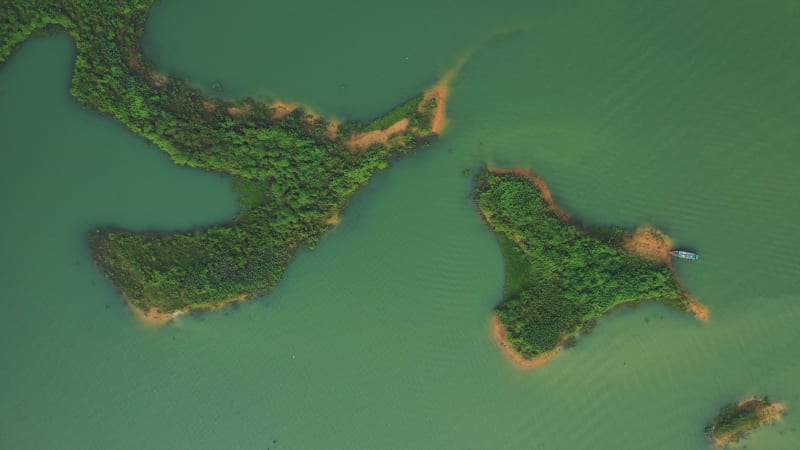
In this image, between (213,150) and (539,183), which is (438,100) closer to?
(539,183)

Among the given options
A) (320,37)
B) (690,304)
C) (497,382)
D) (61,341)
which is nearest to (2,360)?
(61,341)

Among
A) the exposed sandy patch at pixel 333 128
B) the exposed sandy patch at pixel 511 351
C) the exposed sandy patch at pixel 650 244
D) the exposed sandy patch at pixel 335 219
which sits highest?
the exposed sandy patch at pixel 333 128

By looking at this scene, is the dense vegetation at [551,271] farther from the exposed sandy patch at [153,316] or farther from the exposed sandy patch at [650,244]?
the exposed sandy patch at [153,316]

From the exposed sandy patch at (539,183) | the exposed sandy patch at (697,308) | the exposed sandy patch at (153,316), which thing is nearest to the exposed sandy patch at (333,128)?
the exposed sandy patch at (539,183)

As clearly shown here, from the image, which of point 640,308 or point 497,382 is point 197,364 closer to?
point 497,382

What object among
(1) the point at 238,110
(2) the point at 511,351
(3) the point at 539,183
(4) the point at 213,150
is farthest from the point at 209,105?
(2) the point at 511,351

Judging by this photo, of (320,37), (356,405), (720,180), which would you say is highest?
(320,37)

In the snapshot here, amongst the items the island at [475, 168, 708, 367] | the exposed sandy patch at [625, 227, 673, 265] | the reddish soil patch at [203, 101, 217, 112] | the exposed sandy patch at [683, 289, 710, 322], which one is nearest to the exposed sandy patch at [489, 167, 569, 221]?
the island at [475, 168, 708, 367]
